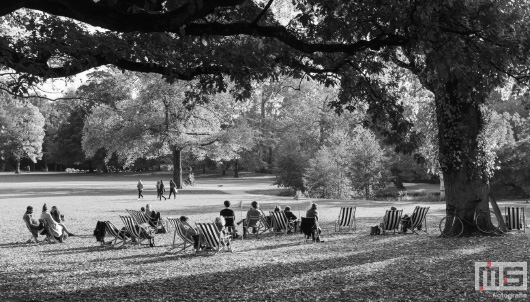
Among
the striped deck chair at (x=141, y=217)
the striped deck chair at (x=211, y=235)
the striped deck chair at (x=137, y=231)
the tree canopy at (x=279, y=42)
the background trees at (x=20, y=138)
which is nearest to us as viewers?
the tree canopy at (x=279, y=42)

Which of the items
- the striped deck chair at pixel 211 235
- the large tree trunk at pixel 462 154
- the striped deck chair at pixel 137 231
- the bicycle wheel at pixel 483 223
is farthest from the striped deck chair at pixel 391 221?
the striped deck chair at pixel 137 231

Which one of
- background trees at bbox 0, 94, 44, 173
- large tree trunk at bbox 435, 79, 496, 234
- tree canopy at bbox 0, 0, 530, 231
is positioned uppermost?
background trees at bbox 0, 94, 44, 173

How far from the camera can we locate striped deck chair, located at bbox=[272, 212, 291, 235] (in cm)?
1769

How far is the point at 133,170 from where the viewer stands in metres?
94.9

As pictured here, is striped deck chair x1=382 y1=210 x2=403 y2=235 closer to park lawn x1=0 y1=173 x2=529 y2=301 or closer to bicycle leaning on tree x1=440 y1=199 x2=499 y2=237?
park lawn x1=0 y1=173 x2=529 y2=301

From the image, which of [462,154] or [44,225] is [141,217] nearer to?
[44,225]

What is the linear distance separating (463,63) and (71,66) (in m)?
6.63

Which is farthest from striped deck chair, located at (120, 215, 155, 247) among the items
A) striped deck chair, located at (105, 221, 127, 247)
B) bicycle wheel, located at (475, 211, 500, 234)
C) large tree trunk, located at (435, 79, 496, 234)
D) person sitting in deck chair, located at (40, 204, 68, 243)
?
bicycle wheel, located at (475, 211, 500, 234)

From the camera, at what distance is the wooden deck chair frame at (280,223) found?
696 inches

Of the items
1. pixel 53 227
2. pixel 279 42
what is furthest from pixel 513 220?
pixel 53 227

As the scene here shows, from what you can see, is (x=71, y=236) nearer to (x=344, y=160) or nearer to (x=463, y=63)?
(x=463, y=63)

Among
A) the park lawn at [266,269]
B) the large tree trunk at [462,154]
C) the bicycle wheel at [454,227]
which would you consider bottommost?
the park lawn at [266,269]

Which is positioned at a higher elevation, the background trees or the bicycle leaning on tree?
the background trees

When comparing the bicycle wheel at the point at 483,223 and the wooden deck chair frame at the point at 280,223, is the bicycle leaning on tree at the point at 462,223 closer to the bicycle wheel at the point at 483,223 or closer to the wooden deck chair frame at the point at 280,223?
the bicycle wheel at the point at 483,223
